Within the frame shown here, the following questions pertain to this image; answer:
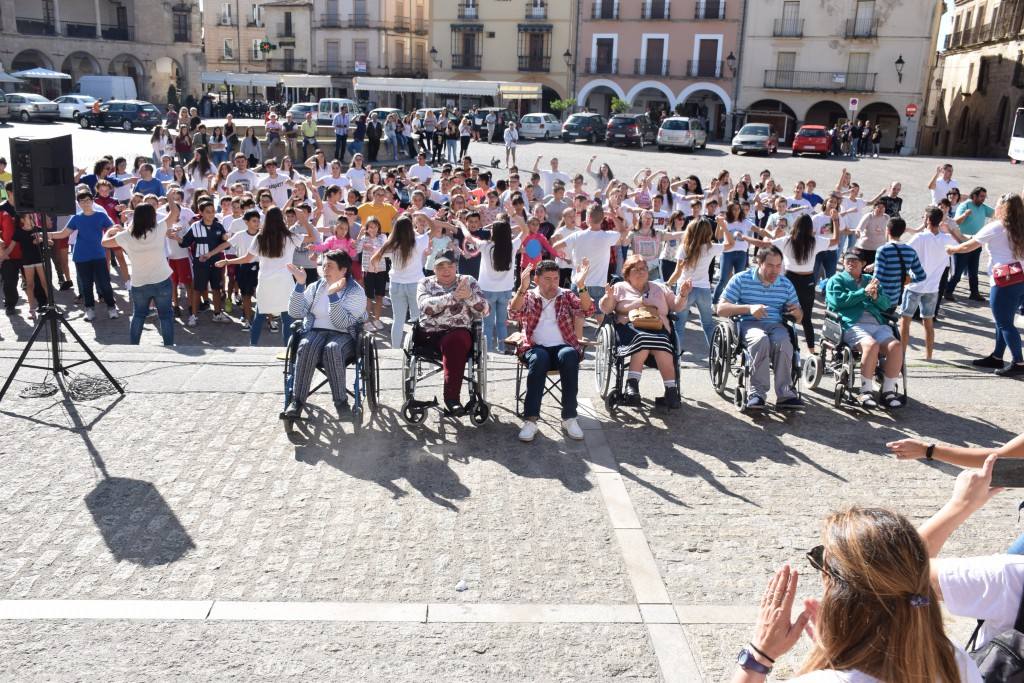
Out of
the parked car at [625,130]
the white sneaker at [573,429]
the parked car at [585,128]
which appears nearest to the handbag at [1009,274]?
the white sneaker at [573,429]

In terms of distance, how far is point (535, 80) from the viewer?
172 feet

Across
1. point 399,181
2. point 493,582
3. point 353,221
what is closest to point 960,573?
point 493,582

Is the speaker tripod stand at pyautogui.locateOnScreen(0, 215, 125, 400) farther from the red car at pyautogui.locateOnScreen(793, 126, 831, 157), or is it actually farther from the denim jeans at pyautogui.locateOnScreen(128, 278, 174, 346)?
the red car at pyautogui.locateOnScreen(793, 126, 831, 157)

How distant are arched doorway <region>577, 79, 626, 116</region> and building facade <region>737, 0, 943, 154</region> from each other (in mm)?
6998

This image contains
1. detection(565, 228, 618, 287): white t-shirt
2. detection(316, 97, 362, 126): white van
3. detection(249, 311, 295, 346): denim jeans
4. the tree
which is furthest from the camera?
the tree

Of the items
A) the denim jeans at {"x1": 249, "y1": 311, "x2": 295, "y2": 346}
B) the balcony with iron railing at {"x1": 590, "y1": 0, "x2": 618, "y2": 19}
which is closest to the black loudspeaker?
the denim jeans at {"x1": 249, "y1": 311, "x2": 295, "y2": 346}

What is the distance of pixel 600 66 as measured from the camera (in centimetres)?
5084

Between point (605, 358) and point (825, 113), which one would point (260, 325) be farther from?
point (825, 113)

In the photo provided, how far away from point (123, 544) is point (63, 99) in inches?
1746

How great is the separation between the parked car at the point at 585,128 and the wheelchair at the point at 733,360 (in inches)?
1269

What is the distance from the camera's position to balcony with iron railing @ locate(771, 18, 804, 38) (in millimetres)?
46656

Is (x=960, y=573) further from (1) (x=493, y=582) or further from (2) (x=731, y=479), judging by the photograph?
(2) (x=731, y=479)

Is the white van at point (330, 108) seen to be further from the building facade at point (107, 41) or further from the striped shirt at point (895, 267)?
the striped shirt at point (895, 267)

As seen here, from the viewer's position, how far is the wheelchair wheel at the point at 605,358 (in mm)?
8219
